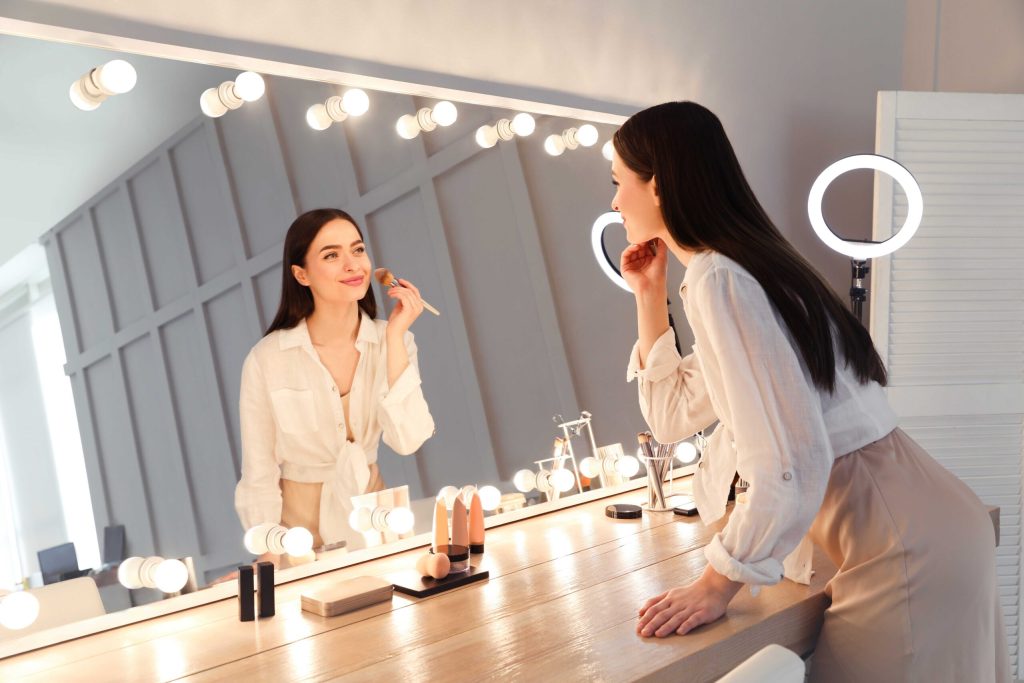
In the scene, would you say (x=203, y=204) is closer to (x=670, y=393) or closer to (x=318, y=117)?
(x=318, y=117)

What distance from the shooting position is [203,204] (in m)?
1.55

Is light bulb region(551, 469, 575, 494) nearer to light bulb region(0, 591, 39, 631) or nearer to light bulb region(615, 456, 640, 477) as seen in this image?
light bulb region(615, 456, 640, 477)

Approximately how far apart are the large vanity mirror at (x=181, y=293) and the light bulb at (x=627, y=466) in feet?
1.03

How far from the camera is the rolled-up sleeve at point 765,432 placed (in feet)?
3.70

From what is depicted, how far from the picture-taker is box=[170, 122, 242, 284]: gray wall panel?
1.54m

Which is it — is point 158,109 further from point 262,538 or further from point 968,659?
point 968,659

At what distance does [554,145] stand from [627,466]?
32.1 inches

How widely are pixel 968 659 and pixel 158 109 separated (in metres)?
1.49

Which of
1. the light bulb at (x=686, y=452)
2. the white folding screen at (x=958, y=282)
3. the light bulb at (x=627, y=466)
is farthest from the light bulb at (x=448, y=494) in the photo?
the white folding screen at (x=958, y=282)

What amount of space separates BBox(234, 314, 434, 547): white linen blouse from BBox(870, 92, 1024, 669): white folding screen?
1.56 m

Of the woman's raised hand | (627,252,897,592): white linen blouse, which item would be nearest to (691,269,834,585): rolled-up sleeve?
(627,252,897,592): white linen blouse

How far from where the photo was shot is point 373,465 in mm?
1741

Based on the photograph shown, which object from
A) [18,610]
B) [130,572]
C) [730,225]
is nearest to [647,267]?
[730,225]

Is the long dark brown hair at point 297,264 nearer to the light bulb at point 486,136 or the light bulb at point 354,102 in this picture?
the light bulb at point 354,102
